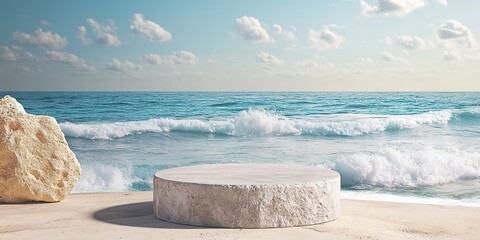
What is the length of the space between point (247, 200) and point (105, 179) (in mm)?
7259

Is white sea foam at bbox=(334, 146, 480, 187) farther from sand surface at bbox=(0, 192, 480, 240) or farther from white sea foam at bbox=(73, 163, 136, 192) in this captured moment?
white sea foam at bbox=(73, 163, 136, 192)

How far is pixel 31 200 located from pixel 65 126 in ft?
47.6

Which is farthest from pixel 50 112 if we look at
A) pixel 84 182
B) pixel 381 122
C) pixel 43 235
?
pixel 43 235

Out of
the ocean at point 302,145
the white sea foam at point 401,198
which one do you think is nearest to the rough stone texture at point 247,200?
the white sea foam at point 401,198

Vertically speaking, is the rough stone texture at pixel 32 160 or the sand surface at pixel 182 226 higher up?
the rough stone texture at pixel 32 160

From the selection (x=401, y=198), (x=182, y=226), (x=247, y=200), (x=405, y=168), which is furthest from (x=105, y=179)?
(x=247, y=200)

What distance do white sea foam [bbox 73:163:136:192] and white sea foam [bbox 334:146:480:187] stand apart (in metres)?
4.50

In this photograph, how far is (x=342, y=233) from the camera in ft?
18.0

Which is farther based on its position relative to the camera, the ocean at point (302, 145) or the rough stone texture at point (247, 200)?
the ocean at point (302, 145)

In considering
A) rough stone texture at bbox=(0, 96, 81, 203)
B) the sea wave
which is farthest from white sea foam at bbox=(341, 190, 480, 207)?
the sea wave

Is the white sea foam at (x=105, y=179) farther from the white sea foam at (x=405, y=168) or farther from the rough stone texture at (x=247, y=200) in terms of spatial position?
the rough stone texture at (x=247, y=200)

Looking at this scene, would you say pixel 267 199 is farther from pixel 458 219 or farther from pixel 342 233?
pixel 458 219

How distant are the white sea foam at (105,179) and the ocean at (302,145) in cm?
2

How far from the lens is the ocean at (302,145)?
11.6 metres
